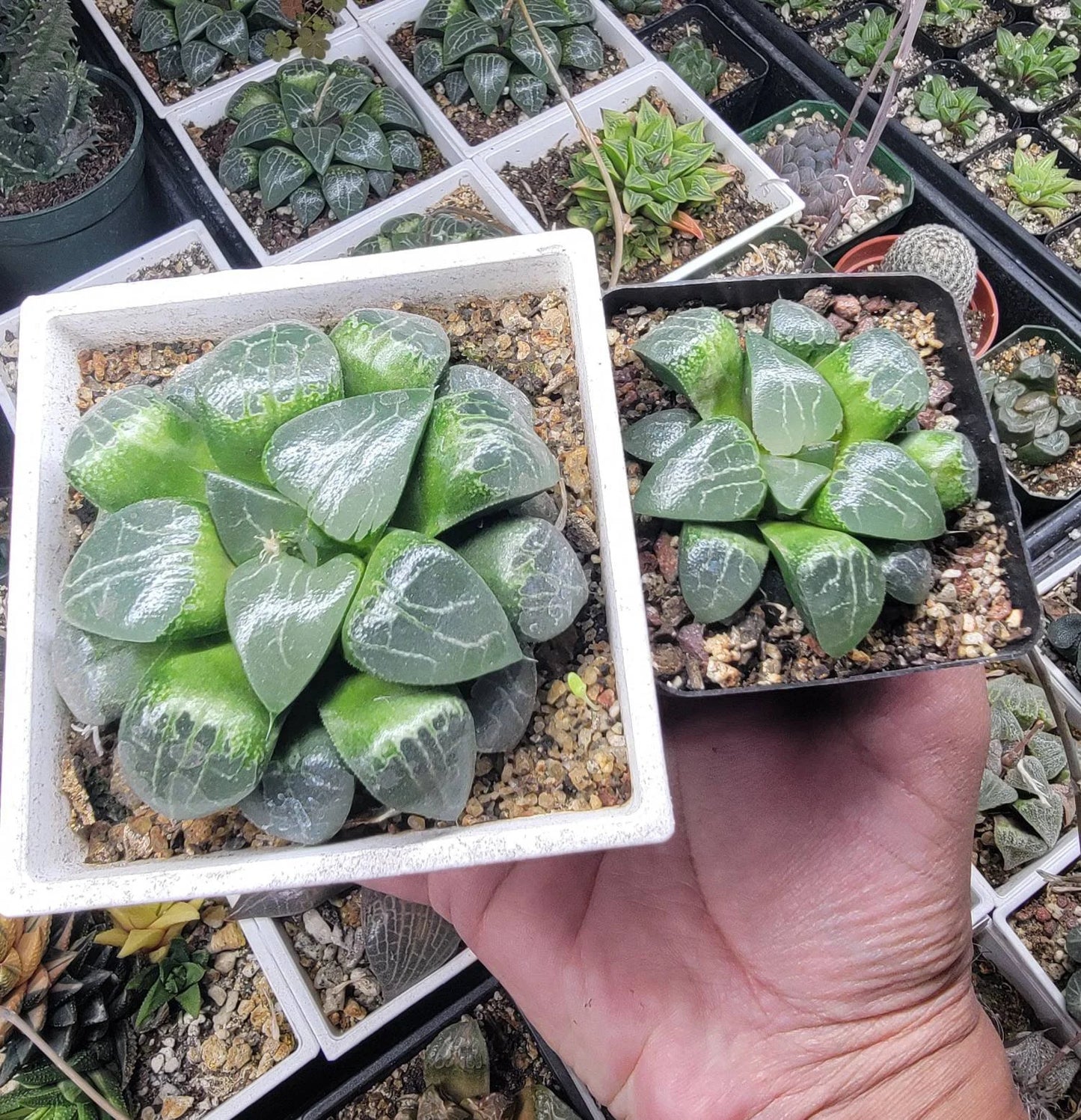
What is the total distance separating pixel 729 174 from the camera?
1.70m

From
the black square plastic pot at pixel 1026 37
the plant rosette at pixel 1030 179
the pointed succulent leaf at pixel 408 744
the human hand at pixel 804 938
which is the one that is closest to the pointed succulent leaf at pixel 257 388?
the pointed succulent leaf at pixel 408 744

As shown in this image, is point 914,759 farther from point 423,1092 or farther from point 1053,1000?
point 423,1092

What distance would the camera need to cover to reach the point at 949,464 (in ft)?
A: 2.77

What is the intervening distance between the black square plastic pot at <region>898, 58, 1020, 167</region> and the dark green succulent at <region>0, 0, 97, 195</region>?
5.89 feet

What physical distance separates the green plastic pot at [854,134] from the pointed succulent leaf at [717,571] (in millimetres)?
1267

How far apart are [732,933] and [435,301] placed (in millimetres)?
806

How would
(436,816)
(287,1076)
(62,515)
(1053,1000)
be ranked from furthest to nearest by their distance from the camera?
1. (1053,1000)
2. (287,1076)
3. (62,515)
4. (436,816)

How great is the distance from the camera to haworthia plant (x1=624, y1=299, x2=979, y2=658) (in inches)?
30.8

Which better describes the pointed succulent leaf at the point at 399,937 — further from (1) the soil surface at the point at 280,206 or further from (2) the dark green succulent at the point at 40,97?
(2) the dark green succulent at the point at 40,97

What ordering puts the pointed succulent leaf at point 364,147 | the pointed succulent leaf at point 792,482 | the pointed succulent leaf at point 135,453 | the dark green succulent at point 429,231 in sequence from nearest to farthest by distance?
the pointed succulent leaf at point 135,453, the pointed succulent leaf at point 792,482, the dark green succulent at point 429,231, the pointed succulent leaf at point 364,147

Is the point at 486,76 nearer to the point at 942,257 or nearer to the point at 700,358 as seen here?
the point at 942,257

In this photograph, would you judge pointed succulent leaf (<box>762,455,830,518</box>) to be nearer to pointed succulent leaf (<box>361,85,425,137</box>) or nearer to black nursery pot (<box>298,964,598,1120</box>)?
black nursery pot (<box>298,964,598,1120</box>)

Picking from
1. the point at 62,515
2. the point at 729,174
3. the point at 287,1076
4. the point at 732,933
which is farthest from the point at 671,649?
the point at 729,174

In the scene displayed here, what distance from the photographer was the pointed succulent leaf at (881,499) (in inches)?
30.8
